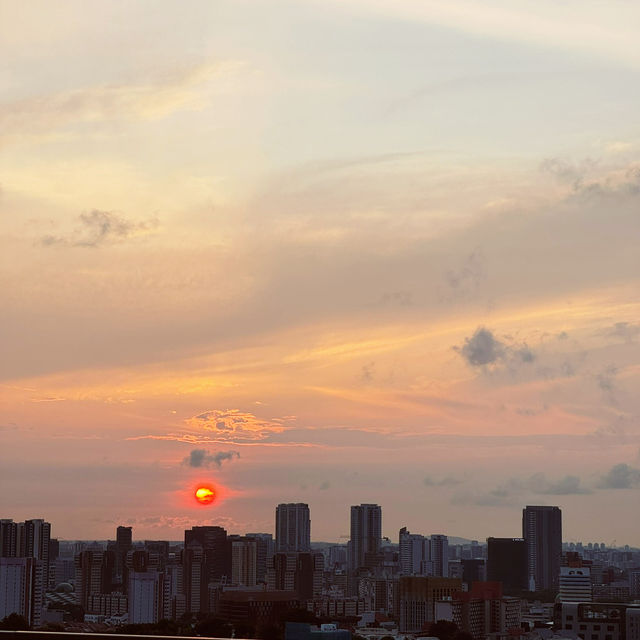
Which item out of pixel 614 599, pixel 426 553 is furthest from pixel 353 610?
pixel 426 553

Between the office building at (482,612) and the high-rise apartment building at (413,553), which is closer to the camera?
the office building at (482,612)

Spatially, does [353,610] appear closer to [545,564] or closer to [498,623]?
[498,623]

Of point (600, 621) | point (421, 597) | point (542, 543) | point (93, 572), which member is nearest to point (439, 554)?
point (542, 543)

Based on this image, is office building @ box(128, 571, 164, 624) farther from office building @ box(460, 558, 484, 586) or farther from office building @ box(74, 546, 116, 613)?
office building @ box(460, 558, 484, 586)

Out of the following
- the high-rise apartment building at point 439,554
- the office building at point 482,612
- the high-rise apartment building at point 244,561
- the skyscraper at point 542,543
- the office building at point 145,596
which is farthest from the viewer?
the high-rise apartment building at point 439,554

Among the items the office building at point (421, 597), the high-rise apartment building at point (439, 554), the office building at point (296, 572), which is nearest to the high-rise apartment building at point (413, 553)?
the high-rise apartment building at point (439, 554)

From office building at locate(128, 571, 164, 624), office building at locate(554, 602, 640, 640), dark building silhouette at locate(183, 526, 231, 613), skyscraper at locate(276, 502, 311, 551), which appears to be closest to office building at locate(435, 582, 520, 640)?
office building at locate(554, 602, 640, 640)

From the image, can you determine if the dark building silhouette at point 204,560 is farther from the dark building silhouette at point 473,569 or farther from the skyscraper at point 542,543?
the skyscraper at point 542,543
